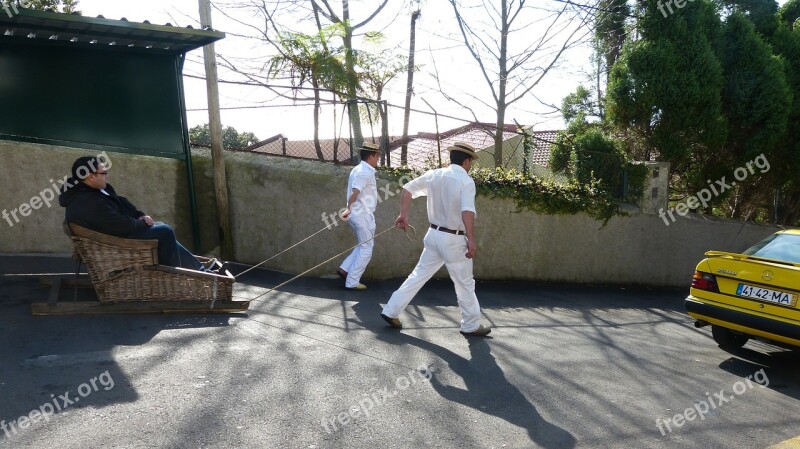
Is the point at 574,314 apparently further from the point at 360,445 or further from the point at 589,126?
the point at 589,126

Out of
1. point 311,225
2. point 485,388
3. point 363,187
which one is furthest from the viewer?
point 311,225

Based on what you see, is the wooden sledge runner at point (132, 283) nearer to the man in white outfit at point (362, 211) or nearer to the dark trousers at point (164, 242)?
the dark trousers at point (164, 242)

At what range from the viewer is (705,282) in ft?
22.9

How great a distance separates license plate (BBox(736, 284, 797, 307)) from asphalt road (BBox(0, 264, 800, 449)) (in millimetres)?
743

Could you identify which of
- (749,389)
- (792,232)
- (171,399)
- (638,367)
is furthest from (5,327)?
(792,232)

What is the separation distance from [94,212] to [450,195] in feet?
10.4

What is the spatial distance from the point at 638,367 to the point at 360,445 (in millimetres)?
3353

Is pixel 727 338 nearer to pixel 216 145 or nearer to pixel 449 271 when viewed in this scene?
pixel 449 271

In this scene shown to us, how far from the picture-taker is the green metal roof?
6.98 meters

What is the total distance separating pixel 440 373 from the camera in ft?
18.0

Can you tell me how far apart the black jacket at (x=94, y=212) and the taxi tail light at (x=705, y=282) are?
18.2ft

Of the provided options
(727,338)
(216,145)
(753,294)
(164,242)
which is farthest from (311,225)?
(753,294)

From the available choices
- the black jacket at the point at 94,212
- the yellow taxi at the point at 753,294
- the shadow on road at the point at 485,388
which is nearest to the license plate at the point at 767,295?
the yellow taxi at the point at 753,294

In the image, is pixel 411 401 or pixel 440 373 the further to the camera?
pixel 440 373
